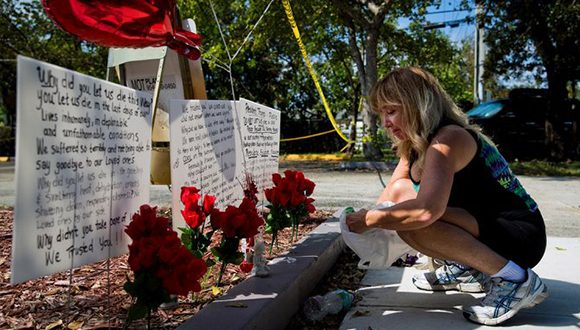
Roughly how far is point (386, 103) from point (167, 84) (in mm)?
2184

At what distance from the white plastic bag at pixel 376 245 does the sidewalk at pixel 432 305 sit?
0.74ft

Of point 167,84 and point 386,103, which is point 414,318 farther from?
point 167,84

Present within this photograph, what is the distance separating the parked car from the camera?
→ 14141mm

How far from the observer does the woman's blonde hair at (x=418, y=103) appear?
97.6 inches

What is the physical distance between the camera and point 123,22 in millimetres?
3092

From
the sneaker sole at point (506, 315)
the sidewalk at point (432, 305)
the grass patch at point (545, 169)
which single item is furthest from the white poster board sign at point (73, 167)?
the grass patch at point (545, 169)

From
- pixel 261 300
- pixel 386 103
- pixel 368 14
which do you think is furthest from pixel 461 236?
pixel 368 14

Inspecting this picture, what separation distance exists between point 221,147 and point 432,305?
1444 mm

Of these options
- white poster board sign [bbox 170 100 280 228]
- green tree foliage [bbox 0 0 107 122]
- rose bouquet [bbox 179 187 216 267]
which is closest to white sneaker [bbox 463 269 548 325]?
rose bouquet [bbox 179 187 216 267]

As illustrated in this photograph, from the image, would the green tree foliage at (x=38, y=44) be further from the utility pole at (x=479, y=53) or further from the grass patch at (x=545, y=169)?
the grass patch at (x=545, y=169)

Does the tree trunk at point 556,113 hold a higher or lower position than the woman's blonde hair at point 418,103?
higher

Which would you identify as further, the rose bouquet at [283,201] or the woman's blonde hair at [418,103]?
the rose bouquet at [283,201]

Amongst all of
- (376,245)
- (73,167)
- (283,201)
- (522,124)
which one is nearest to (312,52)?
(522,124)

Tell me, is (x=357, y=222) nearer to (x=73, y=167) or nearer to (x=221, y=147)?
(x=221, y=147)
